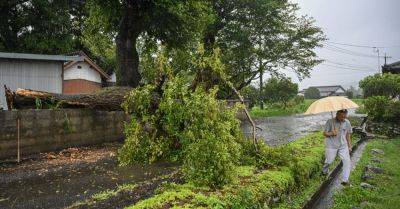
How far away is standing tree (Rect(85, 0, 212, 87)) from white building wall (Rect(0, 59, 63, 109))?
11.7 ft

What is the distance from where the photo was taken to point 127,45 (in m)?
18.2

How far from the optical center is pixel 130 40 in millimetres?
18250

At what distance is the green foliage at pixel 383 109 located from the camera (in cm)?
2503

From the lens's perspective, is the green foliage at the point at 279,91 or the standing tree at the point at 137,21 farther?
the green foliage at the point at 279,91

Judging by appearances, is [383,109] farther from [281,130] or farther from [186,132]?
[186,132]

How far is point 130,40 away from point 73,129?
6.28 metres

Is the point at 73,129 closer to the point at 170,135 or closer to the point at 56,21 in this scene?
the point at 170,135

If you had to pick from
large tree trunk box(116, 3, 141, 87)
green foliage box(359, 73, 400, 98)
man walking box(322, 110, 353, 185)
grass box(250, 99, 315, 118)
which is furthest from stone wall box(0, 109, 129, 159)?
grass box(250, 99, 315, 118)

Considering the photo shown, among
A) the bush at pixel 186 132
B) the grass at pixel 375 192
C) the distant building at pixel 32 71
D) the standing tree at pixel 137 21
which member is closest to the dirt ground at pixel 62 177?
the bush at pixel 186 132

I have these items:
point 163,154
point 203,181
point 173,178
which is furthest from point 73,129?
point 203,181

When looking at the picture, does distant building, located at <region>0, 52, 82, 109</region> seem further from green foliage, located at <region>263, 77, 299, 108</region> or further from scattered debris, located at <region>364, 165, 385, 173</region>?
green foliage, located at <region>263, 77, 299, 108</region>

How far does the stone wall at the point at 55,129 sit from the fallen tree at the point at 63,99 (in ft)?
1.16

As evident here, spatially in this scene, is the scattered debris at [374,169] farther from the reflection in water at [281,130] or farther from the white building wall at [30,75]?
the white building wall at [30,75]

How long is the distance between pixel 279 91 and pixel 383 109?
2232 centimetres
